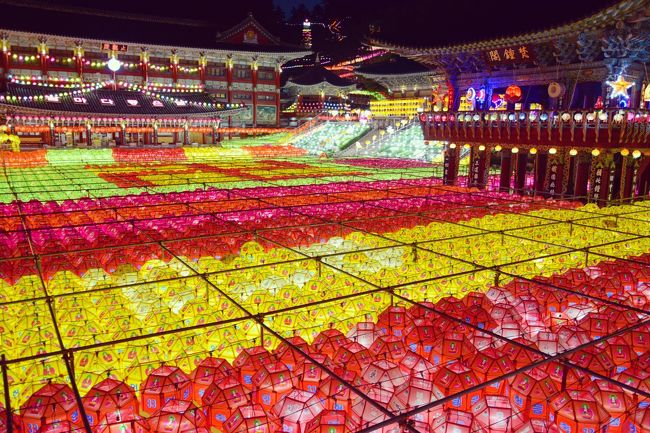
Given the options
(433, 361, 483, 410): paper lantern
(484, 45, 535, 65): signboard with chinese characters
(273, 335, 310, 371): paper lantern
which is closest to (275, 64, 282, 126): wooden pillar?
(484, 45, 535, 65): signboard with chinese characters

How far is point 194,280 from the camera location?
957 centimetres

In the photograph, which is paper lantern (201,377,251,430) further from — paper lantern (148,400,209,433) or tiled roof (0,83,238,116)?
tiled roof (0,83,238,116)

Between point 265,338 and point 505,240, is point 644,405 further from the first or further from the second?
point 505,240

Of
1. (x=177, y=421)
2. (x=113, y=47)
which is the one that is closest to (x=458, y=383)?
(x=177, y=421)

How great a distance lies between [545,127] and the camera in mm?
19891

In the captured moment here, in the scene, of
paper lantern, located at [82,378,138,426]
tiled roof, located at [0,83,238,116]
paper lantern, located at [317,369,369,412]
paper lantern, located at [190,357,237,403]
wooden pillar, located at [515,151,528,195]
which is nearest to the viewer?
paper lantern, located at [82,378,138,426]

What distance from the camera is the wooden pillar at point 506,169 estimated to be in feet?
76.2

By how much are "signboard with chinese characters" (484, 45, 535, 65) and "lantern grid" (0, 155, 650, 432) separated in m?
7.20

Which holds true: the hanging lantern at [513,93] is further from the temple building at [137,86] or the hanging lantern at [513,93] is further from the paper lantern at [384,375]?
the temple building at [137,86]

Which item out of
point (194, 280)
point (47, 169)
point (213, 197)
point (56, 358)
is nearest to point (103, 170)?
point (47, 169)

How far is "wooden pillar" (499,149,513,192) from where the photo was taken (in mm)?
23220

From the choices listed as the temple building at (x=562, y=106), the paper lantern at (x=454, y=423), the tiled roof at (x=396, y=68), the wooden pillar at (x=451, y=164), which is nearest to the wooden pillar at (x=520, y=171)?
the temple building at (x=562, y=106)

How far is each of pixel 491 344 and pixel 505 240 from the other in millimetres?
5823

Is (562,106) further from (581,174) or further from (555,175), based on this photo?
(581,174)
